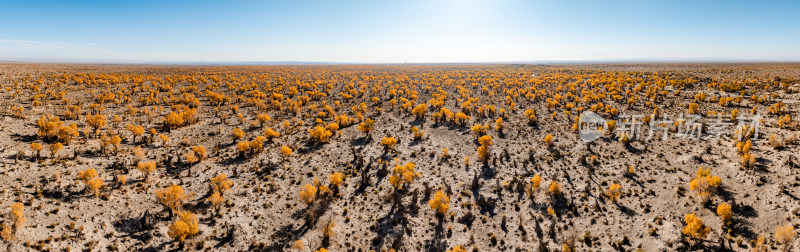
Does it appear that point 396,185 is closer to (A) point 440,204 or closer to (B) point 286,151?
(A) point 440,204

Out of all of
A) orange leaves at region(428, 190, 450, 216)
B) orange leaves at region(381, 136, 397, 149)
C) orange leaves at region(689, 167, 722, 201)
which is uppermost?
orange leaves at region(381, 136, 397, 149)

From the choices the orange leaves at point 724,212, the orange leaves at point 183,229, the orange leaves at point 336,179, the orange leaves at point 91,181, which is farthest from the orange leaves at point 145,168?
the orange leaves at point 724,212

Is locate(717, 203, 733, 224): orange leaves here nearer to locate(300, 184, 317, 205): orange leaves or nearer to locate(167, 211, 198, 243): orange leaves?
locate(300, 184, 317, 205): orange leaves

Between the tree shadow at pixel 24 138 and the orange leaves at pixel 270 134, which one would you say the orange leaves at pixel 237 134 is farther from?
the tree shadow at pixel 24 138

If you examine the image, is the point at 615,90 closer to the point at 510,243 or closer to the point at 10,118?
the point at 510,243

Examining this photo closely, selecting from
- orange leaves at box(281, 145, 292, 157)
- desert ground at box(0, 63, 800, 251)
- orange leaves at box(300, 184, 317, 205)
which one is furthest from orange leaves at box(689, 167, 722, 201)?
orange leaves at box(281, 145, 292, 157)

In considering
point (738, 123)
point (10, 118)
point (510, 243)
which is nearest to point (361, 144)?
point (510, 243)

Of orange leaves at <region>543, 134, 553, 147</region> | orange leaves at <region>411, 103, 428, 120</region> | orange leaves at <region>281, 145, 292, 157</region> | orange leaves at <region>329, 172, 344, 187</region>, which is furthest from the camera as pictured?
orange leaves at <region>411, 103, 428, 120</region>

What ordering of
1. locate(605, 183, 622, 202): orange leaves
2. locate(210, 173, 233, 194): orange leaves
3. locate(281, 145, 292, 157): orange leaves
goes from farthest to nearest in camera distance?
locate(281, 145, 292, 157): orange leaves → locate(210, 173, 233, 194): orange leaves → locate(605, 183, 622, 202): orange leaves

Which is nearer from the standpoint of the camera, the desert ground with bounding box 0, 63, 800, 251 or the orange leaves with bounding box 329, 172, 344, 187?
the desert ground with bounding box 0, 63, 800, 251

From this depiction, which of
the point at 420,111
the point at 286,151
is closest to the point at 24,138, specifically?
the point at 286,151

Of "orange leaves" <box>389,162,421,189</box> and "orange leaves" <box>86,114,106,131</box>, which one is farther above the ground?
"orange leaves" <box>86,114,106,131</box>

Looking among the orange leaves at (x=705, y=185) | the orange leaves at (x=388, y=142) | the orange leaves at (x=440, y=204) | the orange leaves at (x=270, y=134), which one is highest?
the orange leaves at (x=270, y=134)
